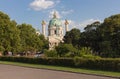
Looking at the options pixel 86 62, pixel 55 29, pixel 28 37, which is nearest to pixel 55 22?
pixel 55 29

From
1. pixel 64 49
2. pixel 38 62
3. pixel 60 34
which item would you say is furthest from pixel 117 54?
pixel 60 34

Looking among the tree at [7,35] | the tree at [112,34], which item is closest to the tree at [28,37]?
the tree at [7,35]

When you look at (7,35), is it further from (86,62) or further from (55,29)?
(55,29)

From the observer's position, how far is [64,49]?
166 feet

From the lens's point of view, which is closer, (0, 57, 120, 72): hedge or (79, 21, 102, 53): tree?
(0, 57, 120, 72): hedge

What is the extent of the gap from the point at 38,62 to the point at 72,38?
65.8 m

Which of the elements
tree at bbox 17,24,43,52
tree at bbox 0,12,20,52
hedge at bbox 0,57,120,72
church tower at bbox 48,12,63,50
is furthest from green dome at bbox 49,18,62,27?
hedge at bbox 0,57,120,72

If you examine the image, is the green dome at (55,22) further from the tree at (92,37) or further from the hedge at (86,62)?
the hedge at (86,62)

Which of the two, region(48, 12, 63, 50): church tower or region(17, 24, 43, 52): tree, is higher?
region(48, 12, 63, 50): church tower

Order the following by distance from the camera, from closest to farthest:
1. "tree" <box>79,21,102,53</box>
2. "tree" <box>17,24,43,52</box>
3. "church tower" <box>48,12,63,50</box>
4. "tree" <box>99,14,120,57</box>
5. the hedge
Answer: the hedge
"tree" <box>99,14,120,57</box>
"tree" <box>79,21,102,53</box>
"tree" <box>17,24,43,52</box>
"church tower" <box>48,12,63,50</box>

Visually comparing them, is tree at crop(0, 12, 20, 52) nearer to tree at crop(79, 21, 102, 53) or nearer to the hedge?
tree at crop(79, 21, 102, 53)

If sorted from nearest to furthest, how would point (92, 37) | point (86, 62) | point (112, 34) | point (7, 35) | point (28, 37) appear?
point (86, 62)
point (112, 34)
point (7, 35)
point (92, 37)
point (28, 37)

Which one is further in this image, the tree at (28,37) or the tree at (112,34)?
the tree at (28,37)

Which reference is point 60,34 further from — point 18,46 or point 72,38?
point 18,46
